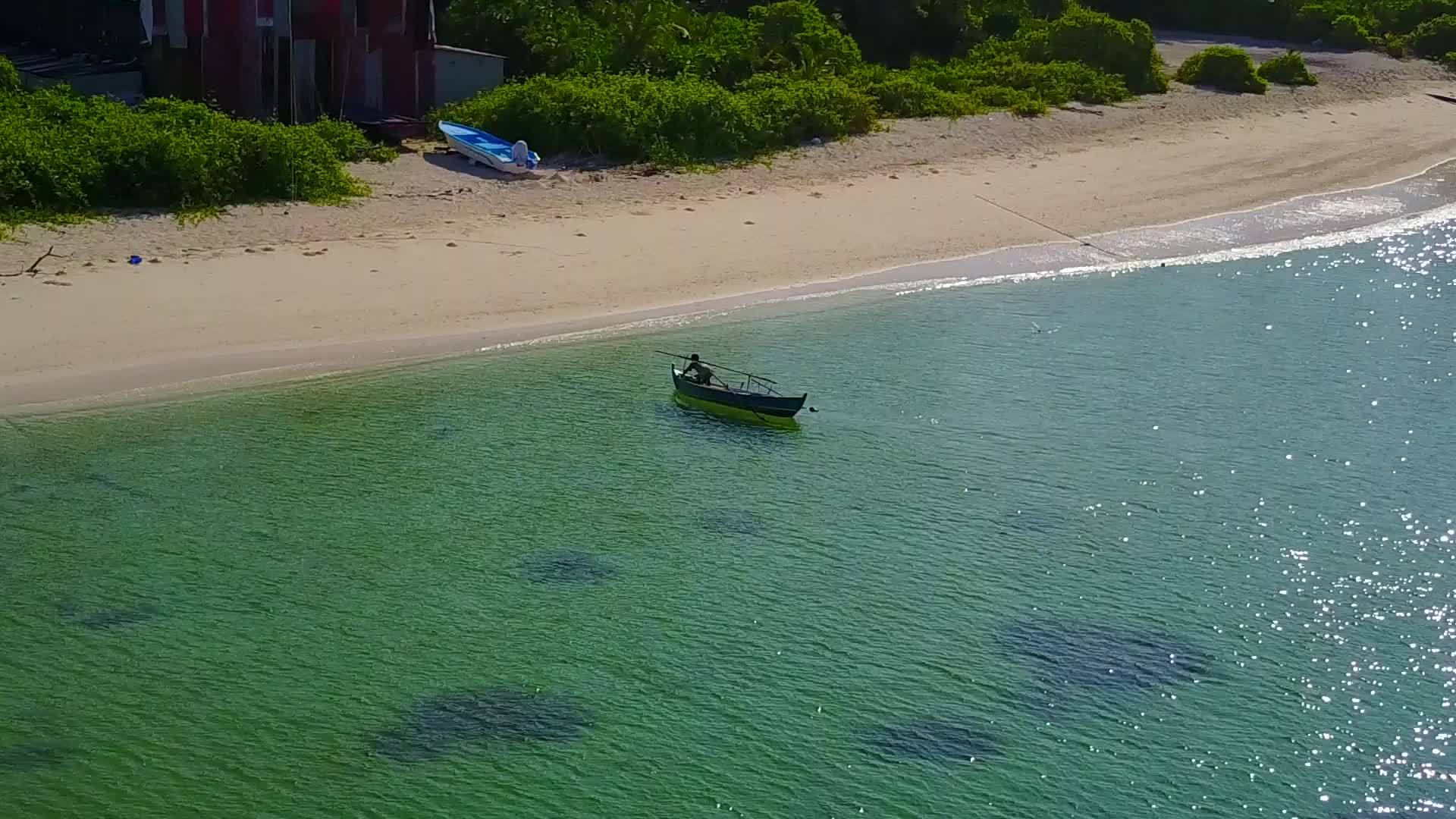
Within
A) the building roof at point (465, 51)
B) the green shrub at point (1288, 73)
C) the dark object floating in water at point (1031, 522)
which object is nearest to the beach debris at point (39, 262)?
the building roof at point (465, 51)

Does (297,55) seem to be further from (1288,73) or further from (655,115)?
(1288,73)

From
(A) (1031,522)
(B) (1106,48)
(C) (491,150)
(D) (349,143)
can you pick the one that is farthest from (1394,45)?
A: (A) (1031,522)

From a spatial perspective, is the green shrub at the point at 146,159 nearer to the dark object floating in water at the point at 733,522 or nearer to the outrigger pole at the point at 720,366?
the outrigger pole at the point at 720,366

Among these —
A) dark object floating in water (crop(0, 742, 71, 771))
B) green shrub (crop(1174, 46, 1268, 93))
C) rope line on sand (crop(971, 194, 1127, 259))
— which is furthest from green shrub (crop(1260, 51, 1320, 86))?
dark object floating in water (crop(0, 742, 71, 771))

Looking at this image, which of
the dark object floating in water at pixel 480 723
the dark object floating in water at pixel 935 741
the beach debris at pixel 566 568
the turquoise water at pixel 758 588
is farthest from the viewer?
the beach debris at pixel 566 568

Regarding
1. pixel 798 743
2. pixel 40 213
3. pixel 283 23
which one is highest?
pixel 283 23

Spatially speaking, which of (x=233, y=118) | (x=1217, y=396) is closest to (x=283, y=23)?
(x=233, y=118)

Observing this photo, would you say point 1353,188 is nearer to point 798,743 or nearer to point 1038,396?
point 1038,396

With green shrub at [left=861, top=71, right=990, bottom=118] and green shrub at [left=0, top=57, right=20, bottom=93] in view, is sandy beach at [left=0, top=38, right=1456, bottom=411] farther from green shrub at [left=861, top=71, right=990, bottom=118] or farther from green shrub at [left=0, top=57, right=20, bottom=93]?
green shrub at [left=0, top=57, right=20, bottom=93]
